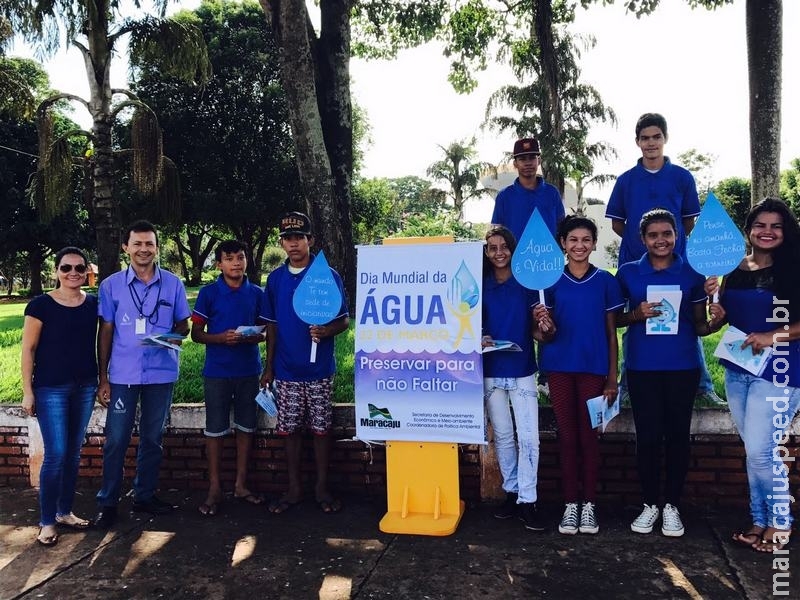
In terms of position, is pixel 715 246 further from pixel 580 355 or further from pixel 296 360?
pixel 296 360

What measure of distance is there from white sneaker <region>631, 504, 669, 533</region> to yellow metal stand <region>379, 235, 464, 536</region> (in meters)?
1.09

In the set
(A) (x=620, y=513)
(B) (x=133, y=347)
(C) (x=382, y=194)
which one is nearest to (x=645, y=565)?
(A) (x=620, y=513)

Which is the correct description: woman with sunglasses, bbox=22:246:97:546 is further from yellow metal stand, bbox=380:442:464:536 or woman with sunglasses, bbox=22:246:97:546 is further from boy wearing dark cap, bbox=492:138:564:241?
boy wearing dark cap, bbox=492:138:564:241

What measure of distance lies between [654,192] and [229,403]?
3351 millimetres

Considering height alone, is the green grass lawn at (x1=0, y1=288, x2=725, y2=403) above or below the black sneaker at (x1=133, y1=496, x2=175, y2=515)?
above

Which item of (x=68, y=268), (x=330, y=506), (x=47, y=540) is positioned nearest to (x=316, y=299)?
(x=330, y=506)

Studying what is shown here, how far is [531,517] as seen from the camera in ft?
13.4

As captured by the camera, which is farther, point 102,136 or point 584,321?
point 102,136

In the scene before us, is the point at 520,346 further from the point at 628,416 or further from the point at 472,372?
the point at 628,416

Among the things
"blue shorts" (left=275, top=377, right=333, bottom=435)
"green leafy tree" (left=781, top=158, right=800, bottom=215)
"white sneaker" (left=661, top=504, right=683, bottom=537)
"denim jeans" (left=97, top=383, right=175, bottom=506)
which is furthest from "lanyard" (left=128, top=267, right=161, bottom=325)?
"green leafy tree" (left=781, top=158, right=800, bottom=215)

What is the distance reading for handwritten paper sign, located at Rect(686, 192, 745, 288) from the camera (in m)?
3.64

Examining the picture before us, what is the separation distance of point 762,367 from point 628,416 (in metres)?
1.00

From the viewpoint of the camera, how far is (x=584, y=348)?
395 cm

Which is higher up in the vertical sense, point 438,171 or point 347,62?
point 438,171
